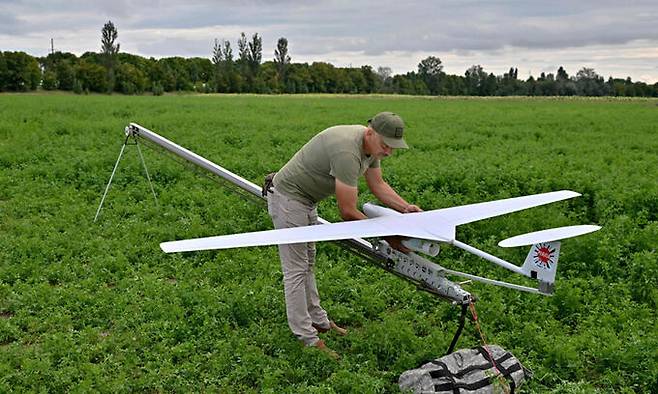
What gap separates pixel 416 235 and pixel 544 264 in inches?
43.8

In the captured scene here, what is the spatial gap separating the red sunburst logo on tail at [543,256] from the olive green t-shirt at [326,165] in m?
1.51

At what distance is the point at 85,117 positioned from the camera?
26266 mm

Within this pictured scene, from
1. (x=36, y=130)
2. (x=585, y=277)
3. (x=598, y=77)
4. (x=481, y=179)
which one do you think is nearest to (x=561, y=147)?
(x=481, y=179)

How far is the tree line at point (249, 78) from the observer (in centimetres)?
7538

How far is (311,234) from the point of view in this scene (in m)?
4.60

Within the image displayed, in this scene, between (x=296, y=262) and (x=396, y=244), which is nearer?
(x=396, y=244)

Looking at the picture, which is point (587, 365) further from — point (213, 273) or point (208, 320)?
point (213, 273)

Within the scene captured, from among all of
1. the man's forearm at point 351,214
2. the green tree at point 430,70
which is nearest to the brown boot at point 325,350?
the man's forearm at point 351,214

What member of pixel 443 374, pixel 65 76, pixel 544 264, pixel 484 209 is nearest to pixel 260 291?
pixel 443 374

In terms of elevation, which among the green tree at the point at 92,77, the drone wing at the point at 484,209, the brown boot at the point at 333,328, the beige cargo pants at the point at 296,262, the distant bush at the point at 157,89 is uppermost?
the green tree at the point at 92,77

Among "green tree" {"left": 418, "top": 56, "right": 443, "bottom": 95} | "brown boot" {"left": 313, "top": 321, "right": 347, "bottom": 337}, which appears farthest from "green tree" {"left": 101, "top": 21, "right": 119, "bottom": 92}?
"brown boot" {"left": 313, "top": 321, "right": 347, "bottom": 337}

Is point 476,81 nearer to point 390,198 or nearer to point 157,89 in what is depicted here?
point 157,89

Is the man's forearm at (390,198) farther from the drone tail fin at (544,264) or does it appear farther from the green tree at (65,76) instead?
the green tree at (65,76)

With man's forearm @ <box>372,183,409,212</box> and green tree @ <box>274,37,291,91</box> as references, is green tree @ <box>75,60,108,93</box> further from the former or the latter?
man's forearm @ <box>372,183,409,212</box>
